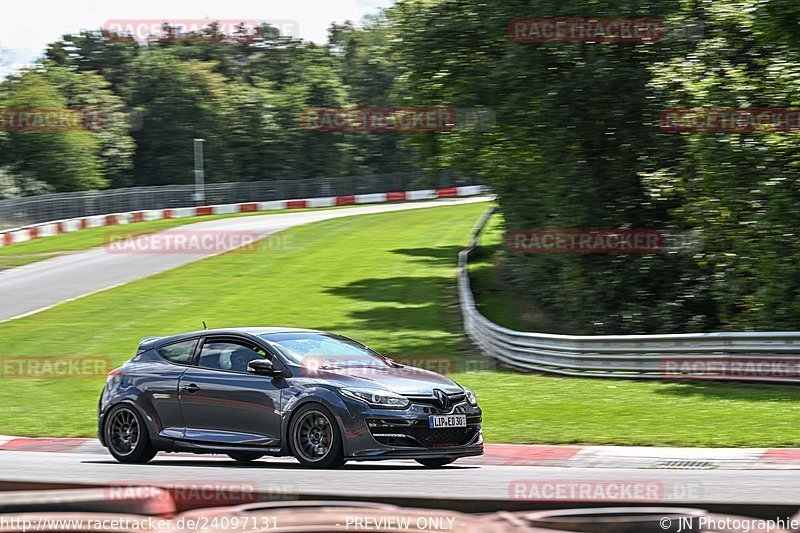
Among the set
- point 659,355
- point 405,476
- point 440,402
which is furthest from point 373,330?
point 405,476

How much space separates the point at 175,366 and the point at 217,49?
288 feet

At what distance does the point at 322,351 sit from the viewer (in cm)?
1202

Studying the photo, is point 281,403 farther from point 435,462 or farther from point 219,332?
point 435,462

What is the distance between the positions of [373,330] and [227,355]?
585 inches

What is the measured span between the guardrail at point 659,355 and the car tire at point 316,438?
10002 mm

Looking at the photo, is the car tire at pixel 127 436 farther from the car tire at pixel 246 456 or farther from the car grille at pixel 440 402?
the car grille at pixel 440 402

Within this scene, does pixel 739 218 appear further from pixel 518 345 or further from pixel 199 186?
pixel 199 186

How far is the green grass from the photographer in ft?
49.0

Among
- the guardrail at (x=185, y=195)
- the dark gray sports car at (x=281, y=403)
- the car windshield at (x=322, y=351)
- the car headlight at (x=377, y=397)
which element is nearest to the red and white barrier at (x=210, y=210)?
the guardrail at (x=185, y=195)

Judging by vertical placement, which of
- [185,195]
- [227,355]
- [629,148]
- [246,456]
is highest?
[629,148]

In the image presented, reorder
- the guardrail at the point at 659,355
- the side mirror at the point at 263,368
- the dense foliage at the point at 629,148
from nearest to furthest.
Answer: the side mirror at the point at 263,368 < the guardrail at the point at 659,355 < the dense foliage at the point at 629,148

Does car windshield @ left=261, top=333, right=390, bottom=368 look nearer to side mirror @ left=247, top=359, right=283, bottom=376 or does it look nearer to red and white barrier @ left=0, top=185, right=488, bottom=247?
side mirror @ left=247, top=359, right=283, bottom=376

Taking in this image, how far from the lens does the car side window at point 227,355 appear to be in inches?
465

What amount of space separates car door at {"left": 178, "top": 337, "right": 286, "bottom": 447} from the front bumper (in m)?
0.89
